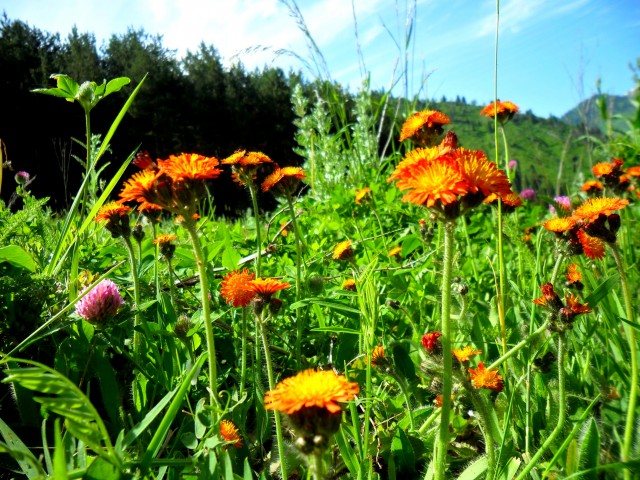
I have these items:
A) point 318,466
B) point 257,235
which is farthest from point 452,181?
point 257,235

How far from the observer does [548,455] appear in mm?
891

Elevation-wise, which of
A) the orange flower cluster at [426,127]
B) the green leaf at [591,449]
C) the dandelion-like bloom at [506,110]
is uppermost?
the dandelion-like bloom at [506,110]

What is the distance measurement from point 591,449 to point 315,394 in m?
0.45

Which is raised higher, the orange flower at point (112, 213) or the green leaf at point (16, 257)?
the orange flower at point (112, 213)

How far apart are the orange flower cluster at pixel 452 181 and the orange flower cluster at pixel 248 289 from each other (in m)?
0.35

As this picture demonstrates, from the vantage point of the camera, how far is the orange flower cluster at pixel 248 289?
912 millimetres

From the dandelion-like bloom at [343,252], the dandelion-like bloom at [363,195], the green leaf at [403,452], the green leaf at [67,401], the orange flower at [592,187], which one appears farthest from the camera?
the orange flower at [592,187]

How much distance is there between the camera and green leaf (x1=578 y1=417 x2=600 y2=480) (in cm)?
69

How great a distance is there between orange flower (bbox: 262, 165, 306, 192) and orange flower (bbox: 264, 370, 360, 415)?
741 millimetres

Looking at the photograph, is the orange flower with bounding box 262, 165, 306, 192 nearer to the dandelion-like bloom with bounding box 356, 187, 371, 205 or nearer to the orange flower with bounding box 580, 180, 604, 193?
the dandelion-like bloom with bounding box 356, 187, 371, 205

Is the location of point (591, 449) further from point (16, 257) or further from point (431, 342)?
point (16, 257)

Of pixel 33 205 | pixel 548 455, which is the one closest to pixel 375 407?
pixel 548 455

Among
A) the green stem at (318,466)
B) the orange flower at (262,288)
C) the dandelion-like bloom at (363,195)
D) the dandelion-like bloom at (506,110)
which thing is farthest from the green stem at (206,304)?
the dandelion-like bloom at (363,195)

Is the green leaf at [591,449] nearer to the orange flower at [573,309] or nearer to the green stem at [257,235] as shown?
the orange flower at [573,309]
